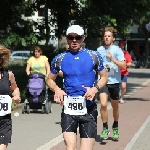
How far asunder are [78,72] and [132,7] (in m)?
16.3

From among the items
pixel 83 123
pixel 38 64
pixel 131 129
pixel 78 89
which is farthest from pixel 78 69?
pixel 38 64

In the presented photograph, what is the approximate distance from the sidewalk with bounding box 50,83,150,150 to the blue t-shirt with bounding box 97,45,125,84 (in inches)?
43.9

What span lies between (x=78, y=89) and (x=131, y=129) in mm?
5902

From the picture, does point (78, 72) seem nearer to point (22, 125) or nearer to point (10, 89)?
point (10, 89)

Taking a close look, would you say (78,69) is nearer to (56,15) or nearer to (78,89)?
(78,89)

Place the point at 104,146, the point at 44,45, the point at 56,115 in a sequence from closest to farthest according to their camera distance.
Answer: the point at 104,146, the point at 56,115, the point at 44,45

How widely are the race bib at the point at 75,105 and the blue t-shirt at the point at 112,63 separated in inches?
136

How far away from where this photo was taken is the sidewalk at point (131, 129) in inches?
401

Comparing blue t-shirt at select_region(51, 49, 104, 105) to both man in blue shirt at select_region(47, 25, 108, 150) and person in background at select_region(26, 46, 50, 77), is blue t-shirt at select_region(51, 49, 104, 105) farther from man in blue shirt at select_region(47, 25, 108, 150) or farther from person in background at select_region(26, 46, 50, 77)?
person in background at select_region(26, 46, 50, 77)

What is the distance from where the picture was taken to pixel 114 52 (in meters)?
10.2

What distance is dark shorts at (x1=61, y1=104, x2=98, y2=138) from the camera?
675 centimetres

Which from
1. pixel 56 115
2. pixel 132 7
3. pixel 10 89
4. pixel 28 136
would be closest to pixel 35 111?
pixel 56 115

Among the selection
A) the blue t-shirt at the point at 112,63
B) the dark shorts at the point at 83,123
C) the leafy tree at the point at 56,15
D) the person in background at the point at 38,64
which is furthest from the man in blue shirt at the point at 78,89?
the leafy tree at the point at 56,15

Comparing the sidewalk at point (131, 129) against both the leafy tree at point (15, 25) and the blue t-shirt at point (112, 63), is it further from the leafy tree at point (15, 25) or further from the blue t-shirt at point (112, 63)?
the leafy tree at point (15, 25)
